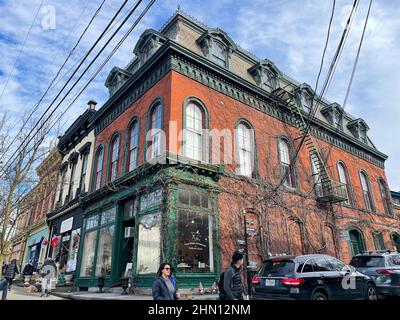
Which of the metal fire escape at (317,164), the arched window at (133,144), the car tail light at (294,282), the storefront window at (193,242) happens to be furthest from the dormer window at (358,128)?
the car tail light at (294,282)

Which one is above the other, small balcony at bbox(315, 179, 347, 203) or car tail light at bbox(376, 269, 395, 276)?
small balcony at bbox(315, 179, 347, 203)

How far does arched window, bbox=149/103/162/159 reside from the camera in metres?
14.1

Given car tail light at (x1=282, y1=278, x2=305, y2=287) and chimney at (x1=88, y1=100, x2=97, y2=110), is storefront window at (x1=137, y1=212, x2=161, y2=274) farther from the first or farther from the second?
chimney at (x1=88, y1=100, x2=97, y2=110)

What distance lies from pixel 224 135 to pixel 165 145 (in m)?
3.54

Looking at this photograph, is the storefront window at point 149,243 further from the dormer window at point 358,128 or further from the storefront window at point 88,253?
the dormer window at point 358,128

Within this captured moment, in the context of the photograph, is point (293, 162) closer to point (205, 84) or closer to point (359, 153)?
point (205, 84)

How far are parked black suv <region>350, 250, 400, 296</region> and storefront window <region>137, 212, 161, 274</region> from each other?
7.78 metres

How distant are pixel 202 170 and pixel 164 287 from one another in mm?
8574

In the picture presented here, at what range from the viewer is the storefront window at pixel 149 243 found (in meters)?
12.1

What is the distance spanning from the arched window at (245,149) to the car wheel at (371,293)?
746 centimetres


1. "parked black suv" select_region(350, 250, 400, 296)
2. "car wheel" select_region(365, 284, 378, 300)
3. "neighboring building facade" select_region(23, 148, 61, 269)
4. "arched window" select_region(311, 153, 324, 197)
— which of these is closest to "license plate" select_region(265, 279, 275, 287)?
"car wheel" select_region(365, 284, 378, 300)

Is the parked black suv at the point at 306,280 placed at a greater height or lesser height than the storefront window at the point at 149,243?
lesser

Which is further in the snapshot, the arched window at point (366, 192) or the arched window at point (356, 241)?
the arched window at point (366, 192)

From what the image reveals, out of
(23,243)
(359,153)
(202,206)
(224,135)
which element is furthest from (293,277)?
(23,243)
